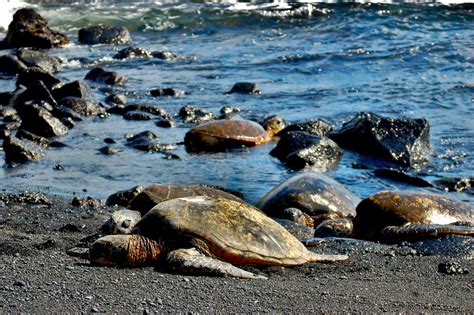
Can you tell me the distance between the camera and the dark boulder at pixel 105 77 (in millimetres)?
12344

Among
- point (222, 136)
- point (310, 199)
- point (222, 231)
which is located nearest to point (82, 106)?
point (222, 136)

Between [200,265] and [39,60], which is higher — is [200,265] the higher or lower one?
the higher one

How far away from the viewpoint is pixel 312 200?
255 inches

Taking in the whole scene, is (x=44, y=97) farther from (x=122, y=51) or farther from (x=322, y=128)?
(x=122, y=51)

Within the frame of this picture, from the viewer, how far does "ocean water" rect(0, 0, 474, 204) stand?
7871mm

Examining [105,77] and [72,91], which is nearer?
[72,91]

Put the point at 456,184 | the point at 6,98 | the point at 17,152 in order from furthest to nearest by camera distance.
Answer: the point at 6,98
the point at 17,152
the point at 456,184

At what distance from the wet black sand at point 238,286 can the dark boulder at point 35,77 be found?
6353 millimetres

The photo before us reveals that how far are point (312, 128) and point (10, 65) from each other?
615cm

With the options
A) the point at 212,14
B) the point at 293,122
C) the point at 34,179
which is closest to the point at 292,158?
the point at 293,122

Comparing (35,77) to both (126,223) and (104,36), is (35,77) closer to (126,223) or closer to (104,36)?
(104,36)

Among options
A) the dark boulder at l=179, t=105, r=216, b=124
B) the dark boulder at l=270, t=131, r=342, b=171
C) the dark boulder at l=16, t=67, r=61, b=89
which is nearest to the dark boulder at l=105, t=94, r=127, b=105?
the dark boulder at l=16, t=67, r=61, b=89

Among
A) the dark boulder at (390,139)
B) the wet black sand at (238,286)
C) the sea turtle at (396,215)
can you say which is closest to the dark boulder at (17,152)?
the wet black sand at (238,286)

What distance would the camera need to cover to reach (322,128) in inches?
364
